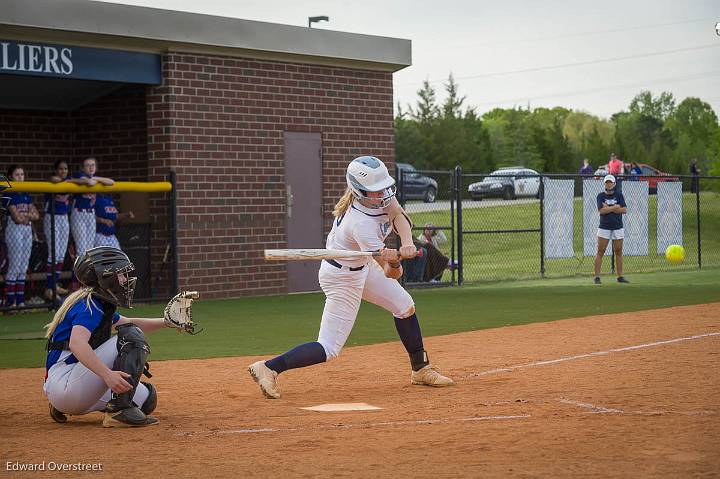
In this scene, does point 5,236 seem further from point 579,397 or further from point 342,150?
point 579,397

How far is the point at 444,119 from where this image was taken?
2586 inches

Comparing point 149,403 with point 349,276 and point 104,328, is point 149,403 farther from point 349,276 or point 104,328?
point 349,276

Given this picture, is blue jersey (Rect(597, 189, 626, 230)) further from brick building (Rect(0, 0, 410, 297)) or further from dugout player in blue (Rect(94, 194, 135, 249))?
dugout player in blue (Rect(94, 194, 135, 249))

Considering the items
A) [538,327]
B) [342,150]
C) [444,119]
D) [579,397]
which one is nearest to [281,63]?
[342,150]

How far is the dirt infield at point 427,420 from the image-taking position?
19.0 feet

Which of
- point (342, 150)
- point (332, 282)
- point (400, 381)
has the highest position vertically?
point (342, 150)

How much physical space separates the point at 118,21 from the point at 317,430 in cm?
1202

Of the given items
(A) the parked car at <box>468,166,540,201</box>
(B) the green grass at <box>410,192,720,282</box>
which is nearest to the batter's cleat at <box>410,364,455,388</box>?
(B) the green grass at <box>410,192,720,282</box>

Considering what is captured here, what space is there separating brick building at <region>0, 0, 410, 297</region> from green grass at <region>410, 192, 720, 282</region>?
5.18 meters

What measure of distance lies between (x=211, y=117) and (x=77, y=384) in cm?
1213

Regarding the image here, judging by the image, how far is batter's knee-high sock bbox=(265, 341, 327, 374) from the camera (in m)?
8.34

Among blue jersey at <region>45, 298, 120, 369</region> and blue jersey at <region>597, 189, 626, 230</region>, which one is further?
blue jersey at <region>597, 189, 626, 230</region>

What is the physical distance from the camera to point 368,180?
328 inches

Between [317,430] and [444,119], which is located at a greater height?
[444,119]
